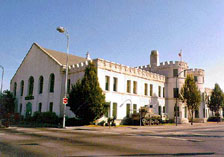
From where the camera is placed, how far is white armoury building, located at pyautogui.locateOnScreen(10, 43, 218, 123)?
3350 cm

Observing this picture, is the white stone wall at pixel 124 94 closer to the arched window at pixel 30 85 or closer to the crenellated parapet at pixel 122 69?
the crenellated parapet at pixel 122 69

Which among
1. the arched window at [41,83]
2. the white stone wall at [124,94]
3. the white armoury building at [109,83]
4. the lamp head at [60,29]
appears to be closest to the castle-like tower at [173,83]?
the white armoury building at [109,83]

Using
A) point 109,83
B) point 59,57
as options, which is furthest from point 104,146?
point 59,57

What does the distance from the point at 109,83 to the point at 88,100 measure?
21.7 feet

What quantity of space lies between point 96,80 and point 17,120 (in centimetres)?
1795

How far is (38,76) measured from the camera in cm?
3966

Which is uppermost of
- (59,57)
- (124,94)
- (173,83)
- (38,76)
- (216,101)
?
(59,57)

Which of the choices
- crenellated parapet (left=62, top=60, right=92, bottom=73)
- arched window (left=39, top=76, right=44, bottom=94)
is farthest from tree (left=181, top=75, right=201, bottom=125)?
arched window (left=39, top=76, right=44, bottom=94)

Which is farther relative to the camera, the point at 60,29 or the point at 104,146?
the point at 60,29

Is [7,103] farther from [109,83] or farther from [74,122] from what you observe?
[109,83]

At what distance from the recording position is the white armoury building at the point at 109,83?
3350 cm

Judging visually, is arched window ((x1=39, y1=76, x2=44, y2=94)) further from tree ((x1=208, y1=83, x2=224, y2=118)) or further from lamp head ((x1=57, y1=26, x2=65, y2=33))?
tree ((x1=208, y1=83, x2=224, y2=118))

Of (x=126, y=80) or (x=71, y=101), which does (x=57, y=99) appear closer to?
(x=71, y=101)

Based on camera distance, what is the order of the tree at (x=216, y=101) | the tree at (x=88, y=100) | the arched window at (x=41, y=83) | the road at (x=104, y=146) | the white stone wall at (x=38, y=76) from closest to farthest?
the road at (x=104, y=146) < the tree at (x=88, y=100) < the white stone wall at (x=38, y=76) < the arched window at (x=41, y=83) < the tree at (x=216, y=101)
